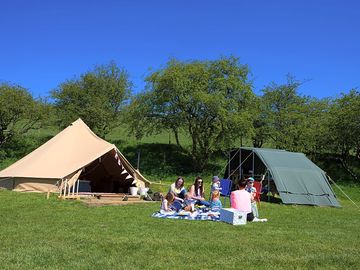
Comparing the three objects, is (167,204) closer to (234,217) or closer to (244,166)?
(234,217)

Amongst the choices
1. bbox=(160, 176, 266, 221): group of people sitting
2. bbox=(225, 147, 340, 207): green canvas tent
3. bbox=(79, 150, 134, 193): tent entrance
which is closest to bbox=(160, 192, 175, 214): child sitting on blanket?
bbox=(160, 176, 266, 221): group of people sitting

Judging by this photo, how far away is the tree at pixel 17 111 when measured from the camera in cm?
2622

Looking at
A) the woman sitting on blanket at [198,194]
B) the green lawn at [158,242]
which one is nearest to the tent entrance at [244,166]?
the woman sitting on blanket at [198,194]

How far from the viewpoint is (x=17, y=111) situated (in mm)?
26719

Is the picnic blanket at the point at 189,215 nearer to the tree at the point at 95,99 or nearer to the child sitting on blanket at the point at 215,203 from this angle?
the child sitting on blanket at the point at 215,203

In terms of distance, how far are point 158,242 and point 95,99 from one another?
2346 centimetres

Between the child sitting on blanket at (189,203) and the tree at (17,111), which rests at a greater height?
the tree at (17,111)

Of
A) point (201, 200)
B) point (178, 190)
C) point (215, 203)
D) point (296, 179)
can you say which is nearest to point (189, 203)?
point (215, 203)

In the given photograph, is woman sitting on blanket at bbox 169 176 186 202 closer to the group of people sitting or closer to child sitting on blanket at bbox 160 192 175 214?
the group of people sitting

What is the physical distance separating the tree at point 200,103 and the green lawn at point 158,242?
1454cm

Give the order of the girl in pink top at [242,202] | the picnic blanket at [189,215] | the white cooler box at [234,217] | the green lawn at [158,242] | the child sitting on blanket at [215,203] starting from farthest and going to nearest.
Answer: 1. the child sitting on blanket at [215,203]
2. the picnic blanket at [189,215]
3. the girl in pink top at [242,202]
4. the white cooler box at [234,217]
5. the green lawn at [158,242]

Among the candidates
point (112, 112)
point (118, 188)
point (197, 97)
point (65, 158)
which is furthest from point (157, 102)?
point (65, 158)

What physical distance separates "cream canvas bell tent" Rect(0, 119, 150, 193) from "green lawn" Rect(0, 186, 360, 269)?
3.66 m

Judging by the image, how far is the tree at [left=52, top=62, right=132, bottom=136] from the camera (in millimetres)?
28391
